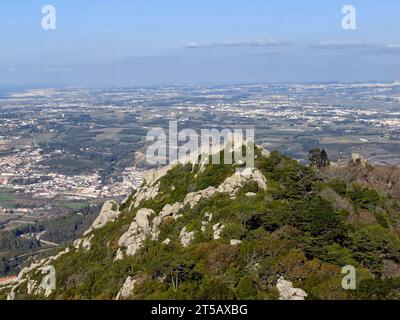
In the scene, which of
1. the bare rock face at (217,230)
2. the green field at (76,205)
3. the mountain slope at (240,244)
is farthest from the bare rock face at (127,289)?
the green field at (76,205)

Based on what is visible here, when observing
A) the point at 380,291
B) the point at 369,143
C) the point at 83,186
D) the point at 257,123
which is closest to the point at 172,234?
the point at 380,291

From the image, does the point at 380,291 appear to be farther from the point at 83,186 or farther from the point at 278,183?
the point at 83,186

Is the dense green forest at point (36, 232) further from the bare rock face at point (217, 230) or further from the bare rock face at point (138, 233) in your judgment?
the bare rock face at point (217, 230)

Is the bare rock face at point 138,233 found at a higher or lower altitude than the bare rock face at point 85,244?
higher

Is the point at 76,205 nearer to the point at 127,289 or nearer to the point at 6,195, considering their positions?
the point at 6,195

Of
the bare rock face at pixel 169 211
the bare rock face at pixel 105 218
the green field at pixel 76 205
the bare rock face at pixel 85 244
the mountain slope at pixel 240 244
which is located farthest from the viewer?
the green field at pixel 76 205

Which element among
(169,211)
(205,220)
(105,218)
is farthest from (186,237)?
(105,218)
